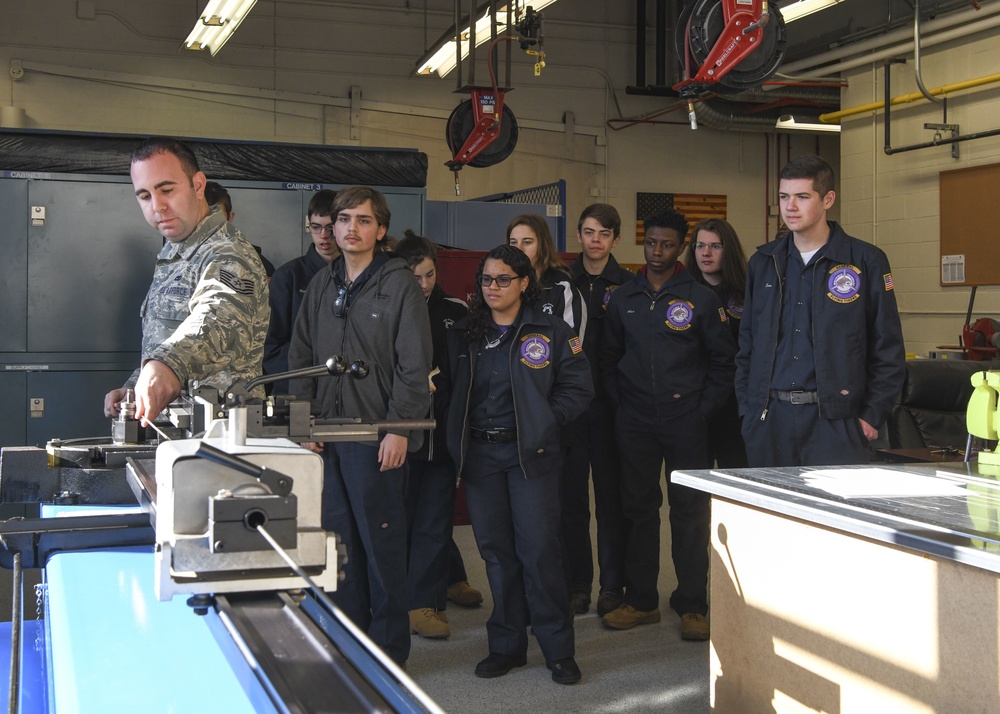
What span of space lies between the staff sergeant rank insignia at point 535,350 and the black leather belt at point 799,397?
0.77 m

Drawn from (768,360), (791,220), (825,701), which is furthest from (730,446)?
(825,701)

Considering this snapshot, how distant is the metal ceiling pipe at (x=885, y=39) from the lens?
7164 millimetres

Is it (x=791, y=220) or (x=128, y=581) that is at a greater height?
(x=791, y=220)

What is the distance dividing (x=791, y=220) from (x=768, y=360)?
465 mm

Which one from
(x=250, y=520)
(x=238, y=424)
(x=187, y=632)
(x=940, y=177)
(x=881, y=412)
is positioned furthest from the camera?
(x=940, y=177)

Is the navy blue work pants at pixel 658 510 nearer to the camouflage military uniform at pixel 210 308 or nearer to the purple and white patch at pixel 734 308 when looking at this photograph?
the purple and white patch at pixel 734 308

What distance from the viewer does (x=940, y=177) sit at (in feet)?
25.7

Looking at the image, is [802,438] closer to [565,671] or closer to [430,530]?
[565,671]

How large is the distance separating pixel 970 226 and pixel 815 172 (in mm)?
5089

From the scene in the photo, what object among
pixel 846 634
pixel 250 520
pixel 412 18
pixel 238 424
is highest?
pixel 412 18

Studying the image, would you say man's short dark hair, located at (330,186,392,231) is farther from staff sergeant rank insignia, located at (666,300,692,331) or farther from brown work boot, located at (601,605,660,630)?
brown work boot, located at (601,605,660,630)

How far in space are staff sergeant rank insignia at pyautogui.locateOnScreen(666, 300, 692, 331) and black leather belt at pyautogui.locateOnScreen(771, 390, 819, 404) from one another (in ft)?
1.96

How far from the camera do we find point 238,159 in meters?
5.17

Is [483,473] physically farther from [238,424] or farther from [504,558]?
[238,424]
